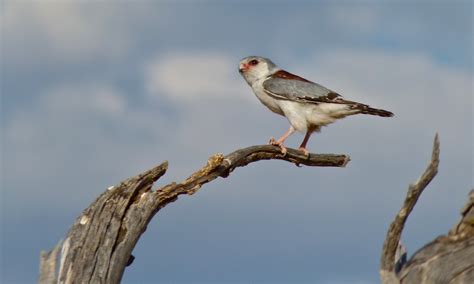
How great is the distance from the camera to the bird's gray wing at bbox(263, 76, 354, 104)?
1457 centimetres

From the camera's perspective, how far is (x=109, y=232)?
9.25 meters

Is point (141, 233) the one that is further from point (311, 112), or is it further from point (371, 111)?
point (371, 111)

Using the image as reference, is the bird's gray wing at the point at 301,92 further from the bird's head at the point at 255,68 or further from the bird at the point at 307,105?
the bird's head at the point at 255,68

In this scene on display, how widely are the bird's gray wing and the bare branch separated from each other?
612cm

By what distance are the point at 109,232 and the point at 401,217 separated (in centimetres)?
325

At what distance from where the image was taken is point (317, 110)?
576 inches

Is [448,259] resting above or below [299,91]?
below

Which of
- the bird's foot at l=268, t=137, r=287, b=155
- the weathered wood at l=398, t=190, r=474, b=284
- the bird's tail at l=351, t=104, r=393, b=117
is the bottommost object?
the weathered wood at l=398, t=190, r=474, b=284

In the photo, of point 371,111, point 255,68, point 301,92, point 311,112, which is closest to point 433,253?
point 371,111

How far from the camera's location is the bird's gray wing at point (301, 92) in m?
14.6

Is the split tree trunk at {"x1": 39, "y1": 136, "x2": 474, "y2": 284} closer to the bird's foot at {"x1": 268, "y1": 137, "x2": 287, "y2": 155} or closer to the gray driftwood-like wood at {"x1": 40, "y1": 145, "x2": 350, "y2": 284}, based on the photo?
the gray driftwood-like wood at {"x1": 40, "y1": 145, "x2": 350, "y2": 284}

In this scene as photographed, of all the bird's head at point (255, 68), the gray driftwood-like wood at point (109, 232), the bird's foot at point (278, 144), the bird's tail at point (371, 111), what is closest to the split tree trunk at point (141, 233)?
the gray driftwood-like wood at point (109, 232)

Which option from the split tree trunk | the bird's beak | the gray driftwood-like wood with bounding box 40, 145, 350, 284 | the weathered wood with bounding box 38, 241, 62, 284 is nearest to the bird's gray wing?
the bird's beak

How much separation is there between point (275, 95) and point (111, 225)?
6.22 meters
